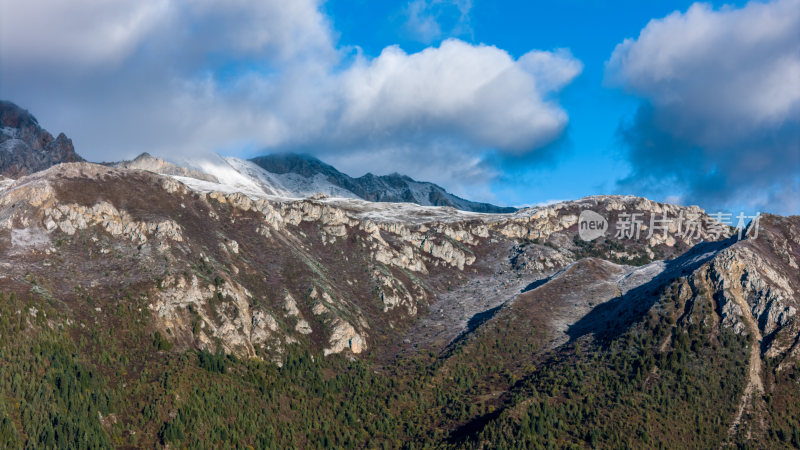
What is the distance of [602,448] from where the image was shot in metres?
195

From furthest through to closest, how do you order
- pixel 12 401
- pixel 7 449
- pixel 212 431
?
pixel 212 431, pixel 12 401, pixel 7 449

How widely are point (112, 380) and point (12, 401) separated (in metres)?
29.6

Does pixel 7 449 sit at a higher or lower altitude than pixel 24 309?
lower

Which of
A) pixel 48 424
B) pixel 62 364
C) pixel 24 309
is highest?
pixel 24 309

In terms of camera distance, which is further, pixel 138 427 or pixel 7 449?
pixel 138 427

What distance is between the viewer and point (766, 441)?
19750 cm

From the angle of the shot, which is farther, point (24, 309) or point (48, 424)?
point (24, 309)

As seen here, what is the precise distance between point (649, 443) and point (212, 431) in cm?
14833

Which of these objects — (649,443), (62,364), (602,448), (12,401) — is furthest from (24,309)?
(649,443)

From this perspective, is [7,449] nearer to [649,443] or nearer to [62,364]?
[62,364]

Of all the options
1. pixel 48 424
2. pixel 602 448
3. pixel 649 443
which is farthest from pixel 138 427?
pixel 649 443

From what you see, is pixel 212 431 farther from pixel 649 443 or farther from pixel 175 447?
pixel 649 443

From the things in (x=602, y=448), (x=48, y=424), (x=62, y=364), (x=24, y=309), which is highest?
(x=24, y=309)

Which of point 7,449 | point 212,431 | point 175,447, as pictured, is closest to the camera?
point 7,449
